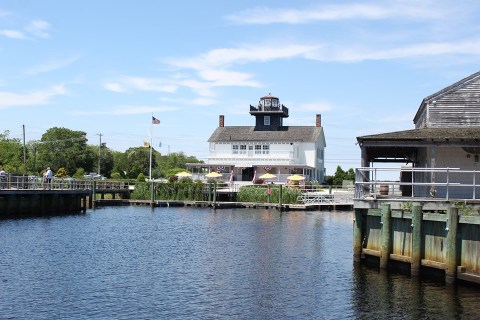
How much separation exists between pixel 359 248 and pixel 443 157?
8680 mm

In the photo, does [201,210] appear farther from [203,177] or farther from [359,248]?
[359,248]

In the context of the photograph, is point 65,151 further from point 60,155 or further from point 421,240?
point 421,240

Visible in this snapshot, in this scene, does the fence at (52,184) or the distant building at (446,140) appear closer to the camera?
the distant building at (446,140)

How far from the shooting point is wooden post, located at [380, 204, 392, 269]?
24406mm

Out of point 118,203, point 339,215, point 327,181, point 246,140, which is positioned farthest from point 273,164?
point 339,215

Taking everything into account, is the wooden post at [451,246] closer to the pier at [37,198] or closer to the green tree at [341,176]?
the pier at [37,198]

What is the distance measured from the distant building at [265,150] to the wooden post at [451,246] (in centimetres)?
6455

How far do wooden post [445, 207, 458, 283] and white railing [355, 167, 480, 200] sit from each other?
299cm

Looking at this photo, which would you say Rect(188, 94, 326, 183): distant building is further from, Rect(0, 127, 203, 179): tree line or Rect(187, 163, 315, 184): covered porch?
Rect(0, 127, 203, 179): tree line

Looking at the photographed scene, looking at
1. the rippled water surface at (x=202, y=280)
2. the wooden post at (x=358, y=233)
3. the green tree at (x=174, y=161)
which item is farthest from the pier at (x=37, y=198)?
the green tree at (x=174, y=161)

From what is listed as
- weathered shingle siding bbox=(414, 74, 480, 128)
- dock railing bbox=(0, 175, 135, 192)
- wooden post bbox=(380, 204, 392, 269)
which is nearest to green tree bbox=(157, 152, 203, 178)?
dock railing bbox=(0, 175, 135, 192)

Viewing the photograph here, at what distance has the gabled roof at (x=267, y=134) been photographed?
9025cm

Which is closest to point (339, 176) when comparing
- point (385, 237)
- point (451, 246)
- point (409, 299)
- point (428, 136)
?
point (428, 136)

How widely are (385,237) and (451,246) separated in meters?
3.73
